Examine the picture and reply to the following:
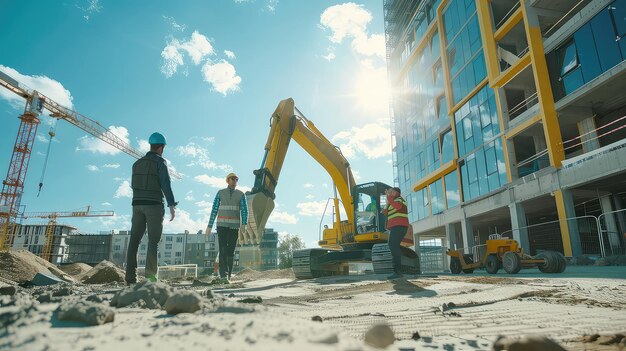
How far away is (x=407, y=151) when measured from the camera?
33.1 m

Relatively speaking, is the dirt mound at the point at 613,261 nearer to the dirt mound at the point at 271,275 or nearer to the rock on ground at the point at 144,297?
the dirt mound at the point at 271,275

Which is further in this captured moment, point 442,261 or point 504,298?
point 442,261

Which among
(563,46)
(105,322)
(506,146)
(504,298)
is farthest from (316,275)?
(563,46)

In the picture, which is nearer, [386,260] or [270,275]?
[386,260]

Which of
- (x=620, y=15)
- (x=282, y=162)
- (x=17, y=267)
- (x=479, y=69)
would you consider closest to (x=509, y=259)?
(x=282, y=162)

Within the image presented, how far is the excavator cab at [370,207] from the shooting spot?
1076 centimetres

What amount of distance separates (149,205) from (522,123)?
1785 centimetres

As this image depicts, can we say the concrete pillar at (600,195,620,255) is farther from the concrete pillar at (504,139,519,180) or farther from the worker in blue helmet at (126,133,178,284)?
the worker in blue helmet at (126,133,178,284)

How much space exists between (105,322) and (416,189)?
99.3 ft

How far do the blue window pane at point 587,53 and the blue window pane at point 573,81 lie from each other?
0.25 meters

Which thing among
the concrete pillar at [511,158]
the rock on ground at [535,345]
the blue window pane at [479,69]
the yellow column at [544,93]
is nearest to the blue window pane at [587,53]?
the yellow column at [544,93]

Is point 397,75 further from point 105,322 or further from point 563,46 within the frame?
point 105,322

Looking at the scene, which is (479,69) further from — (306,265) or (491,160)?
(306,265)

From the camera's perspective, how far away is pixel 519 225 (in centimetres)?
1755
